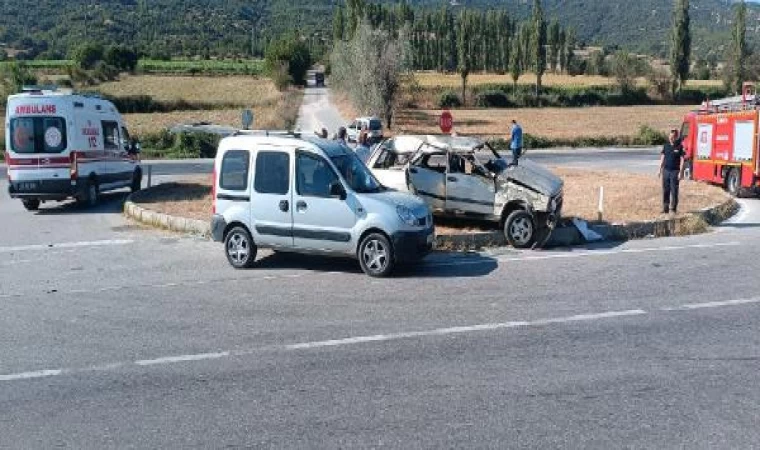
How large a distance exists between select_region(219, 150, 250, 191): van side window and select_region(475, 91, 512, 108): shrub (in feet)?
235

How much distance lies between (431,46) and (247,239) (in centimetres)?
11980

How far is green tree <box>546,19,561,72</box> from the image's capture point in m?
118

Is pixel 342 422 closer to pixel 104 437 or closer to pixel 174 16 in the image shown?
pixel 104 437

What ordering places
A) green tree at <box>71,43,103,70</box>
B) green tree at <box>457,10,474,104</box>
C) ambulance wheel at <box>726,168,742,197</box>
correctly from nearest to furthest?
ambulance wheel at <box>726,168,742,197</box> < green tree at <box>457,10,474,104</box> < green tree at <box>71,43,103,70</box>

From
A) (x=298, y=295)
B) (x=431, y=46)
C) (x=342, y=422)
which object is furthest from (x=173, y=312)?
(x=431, y=46)

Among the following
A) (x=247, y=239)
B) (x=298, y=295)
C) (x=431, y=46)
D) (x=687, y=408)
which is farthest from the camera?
(x=431, y=46)

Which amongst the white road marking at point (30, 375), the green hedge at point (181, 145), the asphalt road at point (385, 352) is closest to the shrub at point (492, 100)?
the green hedge at point (181, 145)

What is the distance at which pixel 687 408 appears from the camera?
638cm

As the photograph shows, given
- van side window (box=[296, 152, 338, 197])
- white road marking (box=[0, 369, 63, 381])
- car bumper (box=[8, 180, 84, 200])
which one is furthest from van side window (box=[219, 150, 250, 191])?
car bumper (box=[8, 180, 84, 200])

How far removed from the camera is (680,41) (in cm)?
7900

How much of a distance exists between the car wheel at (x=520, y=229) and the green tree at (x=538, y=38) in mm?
67542

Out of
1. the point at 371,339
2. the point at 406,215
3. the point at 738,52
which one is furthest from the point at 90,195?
the point at 738,52

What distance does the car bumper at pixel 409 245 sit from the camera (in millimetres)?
11328

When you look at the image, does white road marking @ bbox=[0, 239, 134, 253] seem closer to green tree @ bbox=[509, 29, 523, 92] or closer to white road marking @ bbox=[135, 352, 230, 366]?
white road marking @ bbox=[135, 352, 230, 366]
